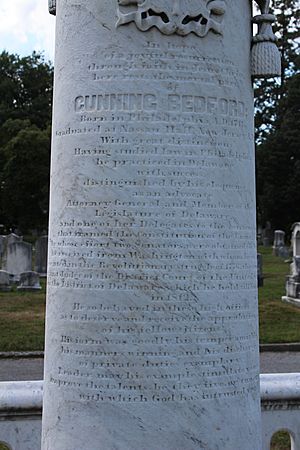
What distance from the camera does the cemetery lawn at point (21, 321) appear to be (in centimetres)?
1170

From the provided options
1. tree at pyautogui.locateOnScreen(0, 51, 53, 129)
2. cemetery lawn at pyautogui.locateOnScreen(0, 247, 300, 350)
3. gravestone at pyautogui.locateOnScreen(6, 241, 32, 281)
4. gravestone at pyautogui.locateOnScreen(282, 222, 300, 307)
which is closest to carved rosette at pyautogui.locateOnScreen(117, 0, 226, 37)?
cemetery lawn at pyautogui.locateOnScreen(0, 247, 300, 350)

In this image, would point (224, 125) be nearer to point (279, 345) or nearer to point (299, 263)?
point (279, 345)

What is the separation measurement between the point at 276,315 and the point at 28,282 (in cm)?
766

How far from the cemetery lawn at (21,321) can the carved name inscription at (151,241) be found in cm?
846

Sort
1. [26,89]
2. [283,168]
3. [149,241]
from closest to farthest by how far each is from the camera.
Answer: [149,241], [283,168], [26,89]

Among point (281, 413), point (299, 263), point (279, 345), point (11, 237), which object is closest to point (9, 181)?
point (11, 237)

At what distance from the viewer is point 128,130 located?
3303mm

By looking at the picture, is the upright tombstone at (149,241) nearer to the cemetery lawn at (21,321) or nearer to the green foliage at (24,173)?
the cemetery lawn at (21,321)

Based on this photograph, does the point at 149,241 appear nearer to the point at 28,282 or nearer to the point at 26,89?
the point at 28,282

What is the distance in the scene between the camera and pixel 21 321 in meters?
13.9

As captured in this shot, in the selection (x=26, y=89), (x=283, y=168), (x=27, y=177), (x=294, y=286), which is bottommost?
(x=294, y=286)

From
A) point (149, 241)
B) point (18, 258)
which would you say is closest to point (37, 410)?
point (149, 241)

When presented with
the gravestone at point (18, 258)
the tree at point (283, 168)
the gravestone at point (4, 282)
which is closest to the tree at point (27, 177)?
the tree at point (283, 168)

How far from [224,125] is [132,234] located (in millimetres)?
804
